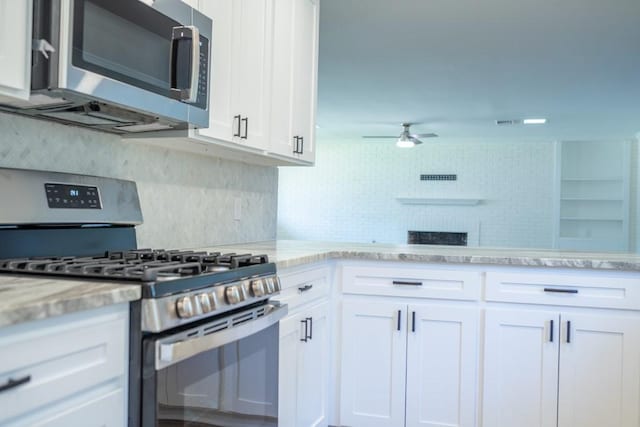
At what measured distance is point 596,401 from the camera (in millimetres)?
2289

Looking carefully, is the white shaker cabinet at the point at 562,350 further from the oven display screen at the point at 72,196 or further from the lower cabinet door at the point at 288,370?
the oven display screen at the point at 72,196

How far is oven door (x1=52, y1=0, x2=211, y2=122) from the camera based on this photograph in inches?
53.5

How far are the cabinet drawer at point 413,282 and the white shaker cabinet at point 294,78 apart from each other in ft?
2.28

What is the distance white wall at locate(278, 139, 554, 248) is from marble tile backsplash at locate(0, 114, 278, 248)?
18.5ft

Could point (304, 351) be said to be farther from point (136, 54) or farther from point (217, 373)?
point (136, 54)

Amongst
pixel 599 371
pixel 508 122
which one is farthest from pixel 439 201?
pixel 599 371

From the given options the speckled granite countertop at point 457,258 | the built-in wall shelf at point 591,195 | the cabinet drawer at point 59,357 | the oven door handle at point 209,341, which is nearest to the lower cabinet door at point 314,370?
the speckled granite countertop at point 457,258

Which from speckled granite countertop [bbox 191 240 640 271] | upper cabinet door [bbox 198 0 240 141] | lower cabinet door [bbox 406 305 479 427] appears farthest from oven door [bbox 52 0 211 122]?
lower cabinet door [bbox 406 305 479 427]

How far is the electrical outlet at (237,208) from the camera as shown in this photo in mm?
2824

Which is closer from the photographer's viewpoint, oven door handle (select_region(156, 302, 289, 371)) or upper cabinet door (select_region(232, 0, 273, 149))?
oven door handle (select_region(156, 302, 289, 371))

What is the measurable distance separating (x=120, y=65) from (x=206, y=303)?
74cm

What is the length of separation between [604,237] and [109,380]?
329 inches

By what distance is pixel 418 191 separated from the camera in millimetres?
8555

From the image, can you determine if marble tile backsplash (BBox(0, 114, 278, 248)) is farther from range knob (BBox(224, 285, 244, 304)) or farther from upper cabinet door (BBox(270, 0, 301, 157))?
range knob (BBox(224, 285, 244, 304))
